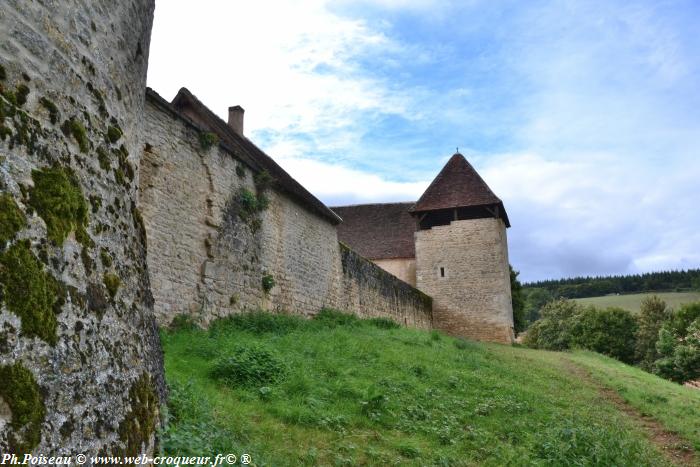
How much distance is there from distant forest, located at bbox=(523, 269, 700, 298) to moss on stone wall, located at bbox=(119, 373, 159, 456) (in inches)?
3249

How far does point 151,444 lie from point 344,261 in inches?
515

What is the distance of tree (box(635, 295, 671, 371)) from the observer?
39.0m

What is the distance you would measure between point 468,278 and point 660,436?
1627cm

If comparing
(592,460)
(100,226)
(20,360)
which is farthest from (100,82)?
(592,460)

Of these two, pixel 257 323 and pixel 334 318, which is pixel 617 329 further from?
pixel 257 323

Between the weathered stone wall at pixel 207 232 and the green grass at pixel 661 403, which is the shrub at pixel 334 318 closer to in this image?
the weathered stone wall at pixel 207 232

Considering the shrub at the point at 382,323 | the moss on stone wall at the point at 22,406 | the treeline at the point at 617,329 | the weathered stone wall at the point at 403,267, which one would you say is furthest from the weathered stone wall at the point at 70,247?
the treeline at the point at 617,329

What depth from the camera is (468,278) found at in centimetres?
2497

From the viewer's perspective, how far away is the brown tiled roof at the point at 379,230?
91.7 ft

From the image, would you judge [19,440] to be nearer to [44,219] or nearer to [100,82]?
[44,219]

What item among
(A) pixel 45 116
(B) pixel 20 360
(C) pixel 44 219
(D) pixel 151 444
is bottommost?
(D) pixel 151 444

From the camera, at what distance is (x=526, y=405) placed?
835cm

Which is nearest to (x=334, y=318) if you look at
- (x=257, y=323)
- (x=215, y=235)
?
(x=257, y=323)

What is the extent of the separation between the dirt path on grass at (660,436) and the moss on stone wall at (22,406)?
7.76 m
